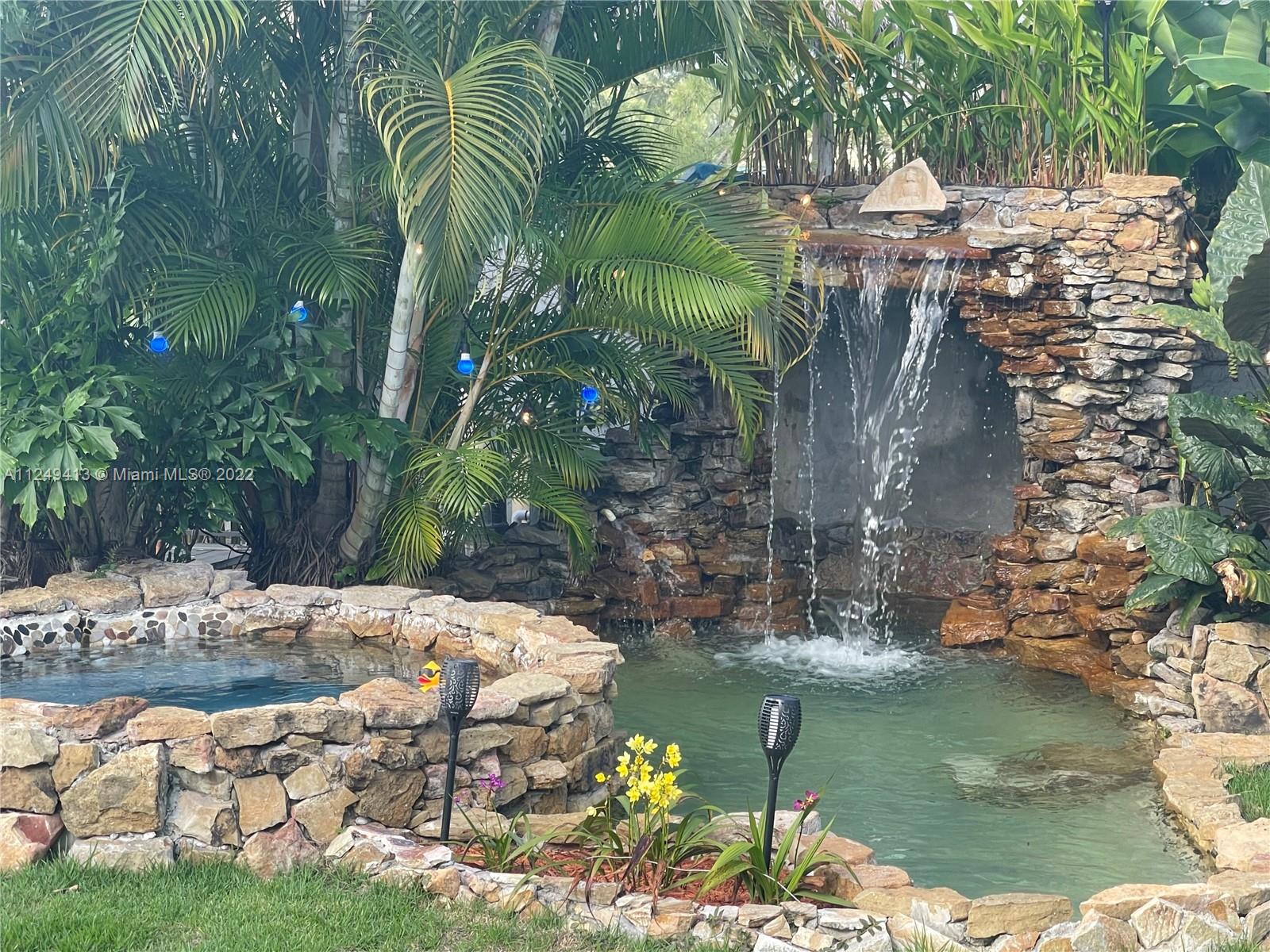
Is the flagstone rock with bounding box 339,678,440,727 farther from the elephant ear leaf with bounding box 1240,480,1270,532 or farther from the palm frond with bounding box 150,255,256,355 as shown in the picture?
the elephant ear leaf with bounding box 1240,480,1270,532

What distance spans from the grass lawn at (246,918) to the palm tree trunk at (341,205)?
4153 mm

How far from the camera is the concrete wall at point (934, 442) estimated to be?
12.0 metres

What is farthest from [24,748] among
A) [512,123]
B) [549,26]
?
[549,26]

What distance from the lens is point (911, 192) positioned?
1029 cm

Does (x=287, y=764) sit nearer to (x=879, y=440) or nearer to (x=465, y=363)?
(x=465, y=363)

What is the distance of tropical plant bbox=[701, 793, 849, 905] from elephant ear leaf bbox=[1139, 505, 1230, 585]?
13.9 ft

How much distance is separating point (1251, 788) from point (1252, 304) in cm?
316

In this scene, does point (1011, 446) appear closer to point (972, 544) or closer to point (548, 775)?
point (972, 544)

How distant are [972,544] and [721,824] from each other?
7.06 m

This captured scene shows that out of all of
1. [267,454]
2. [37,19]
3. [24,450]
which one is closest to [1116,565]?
[267,454]

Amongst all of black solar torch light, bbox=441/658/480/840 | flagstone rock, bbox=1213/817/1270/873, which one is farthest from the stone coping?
black solar torch light, bbox=441/658/480/840

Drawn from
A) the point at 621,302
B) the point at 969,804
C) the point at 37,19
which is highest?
the point at 37,19

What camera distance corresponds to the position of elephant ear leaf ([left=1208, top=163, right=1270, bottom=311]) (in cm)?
859

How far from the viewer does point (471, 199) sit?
7570 millimetres
